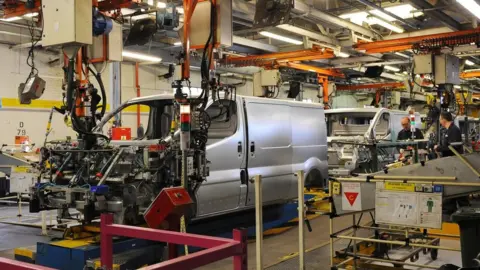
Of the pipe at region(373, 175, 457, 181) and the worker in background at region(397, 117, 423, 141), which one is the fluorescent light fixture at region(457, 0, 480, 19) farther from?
the pipe at region(373, 175, 457, 181)

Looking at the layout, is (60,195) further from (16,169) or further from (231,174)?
(16,169)

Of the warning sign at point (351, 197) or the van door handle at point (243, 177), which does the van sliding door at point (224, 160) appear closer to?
the van door handle at point (243, 177)

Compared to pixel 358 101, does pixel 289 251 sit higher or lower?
lower

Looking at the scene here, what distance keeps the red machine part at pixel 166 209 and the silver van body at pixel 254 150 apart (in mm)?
1747

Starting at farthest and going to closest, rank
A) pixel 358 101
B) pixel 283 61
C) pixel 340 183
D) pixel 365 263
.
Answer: pixel 358 101 → pixel 283 61 → pixel 365 263 → pixel 340 183

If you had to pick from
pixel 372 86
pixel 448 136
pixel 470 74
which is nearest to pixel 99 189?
pixel 448 136

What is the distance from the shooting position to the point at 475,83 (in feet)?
80.4

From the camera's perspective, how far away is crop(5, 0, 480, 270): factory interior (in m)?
4.53

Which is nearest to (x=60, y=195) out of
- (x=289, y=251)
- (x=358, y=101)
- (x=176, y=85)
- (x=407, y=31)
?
(x=176, y=85)

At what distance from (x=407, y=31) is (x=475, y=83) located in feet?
44.5

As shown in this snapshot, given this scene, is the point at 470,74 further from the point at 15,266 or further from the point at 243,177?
the point at 15,266

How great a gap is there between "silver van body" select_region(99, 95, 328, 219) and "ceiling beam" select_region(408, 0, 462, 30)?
3.06 m

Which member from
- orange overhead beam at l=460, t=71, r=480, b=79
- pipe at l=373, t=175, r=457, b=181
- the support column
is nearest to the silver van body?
pipe at l=373, t=175, r=457, b=181

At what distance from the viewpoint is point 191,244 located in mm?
2660
